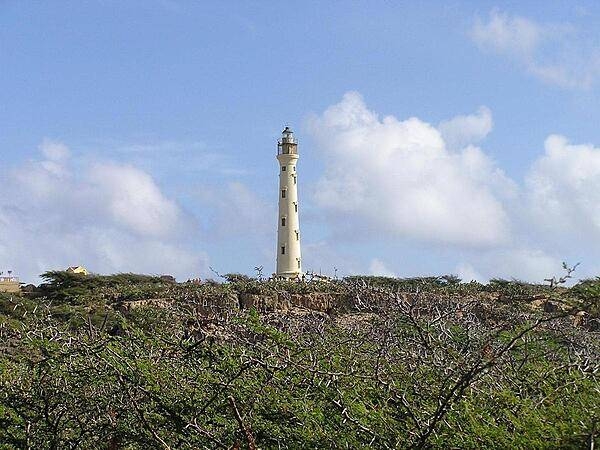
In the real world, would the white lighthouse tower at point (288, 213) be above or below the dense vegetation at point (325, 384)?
above

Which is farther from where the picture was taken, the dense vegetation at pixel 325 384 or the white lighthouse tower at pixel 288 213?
the white lighthouse tower at pixel 288 213

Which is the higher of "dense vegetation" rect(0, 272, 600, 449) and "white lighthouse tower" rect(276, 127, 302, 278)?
"white lighthouse tower" rect(276, 127, 302, 278)

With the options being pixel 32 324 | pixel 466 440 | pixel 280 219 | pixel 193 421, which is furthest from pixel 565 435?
pixel 280 219

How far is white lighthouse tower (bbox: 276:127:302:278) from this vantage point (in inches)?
2042

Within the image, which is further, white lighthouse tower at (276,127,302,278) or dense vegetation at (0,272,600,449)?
white lighthouse tower at (276,127,302,278)

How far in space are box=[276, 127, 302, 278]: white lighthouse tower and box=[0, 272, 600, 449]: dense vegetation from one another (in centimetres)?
4188

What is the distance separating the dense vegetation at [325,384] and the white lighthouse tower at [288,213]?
4188cm

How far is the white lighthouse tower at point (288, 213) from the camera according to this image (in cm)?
5186

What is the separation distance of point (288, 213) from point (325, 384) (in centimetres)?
4524

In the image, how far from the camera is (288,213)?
5266 centimetres

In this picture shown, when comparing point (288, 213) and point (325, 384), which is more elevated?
point (288, 213)

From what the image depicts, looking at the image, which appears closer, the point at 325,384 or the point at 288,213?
the point at 325,384

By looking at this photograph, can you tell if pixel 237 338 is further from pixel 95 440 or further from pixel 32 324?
pixel 32 324

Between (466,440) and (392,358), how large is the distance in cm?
164
